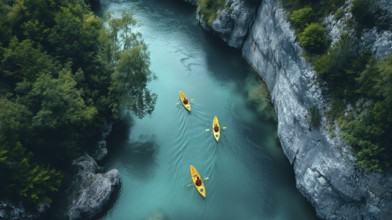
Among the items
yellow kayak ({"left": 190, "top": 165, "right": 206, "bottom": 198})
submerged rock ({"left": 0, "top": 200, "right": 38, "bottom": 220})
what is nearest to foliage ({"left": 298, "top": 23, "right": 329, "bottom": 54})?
yellow kayak ({"left": 190, "top": 165, "right": 206, "bottom": 198})

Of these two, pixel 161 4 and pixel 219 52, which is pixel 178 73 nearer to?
pixel 219 52

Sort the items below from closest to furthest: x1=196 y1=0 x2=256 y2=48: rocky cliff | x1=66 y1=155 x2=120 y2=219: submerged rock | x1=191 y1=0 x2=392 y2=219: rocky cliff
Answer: x1=191 y1=0 x2=392 y2=219: rocky cliff
x1=66 y1=155 x2=120 y2=219: submerged rock
x1=196 y1=0 x2=256 y2=48: rocky cliff

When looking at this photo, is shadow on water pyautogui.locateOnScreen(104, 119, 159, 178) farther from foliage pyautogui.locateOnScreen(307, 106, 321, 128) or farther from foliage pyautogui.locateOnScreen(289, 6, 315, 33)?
foliage pyautogui.locateOnScreen(289, 6, 315, 33)

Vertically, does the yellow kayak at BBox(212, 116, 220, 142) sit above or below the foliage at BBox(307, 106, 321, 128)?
below

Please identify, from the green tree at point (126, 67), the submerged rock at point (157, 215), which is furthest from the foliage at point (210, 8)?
the submerged rock at point (157, 215)

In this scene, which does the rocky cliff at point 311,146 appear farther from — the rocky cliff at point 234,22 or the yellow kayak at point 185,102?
the yellow kayak at point 185,102

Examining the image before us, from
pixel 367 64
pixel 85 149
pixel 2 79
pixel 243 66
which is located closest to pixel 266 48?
pixel 243 66
